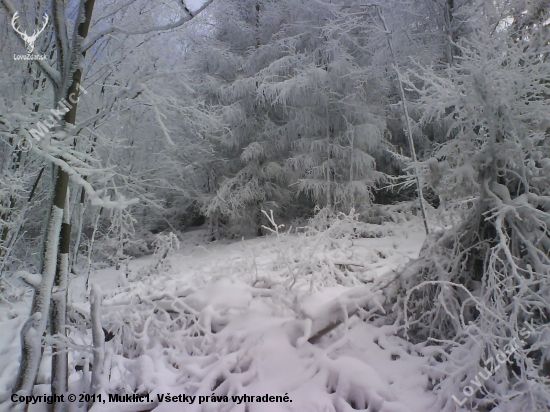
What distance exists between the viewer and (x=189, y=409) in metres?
2.73

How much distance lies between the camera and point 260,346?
10.1 ft

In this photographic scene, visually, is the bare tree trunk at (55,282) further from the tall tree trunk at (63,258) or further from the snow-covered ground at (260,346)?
the snow-covered ground at (260,346)

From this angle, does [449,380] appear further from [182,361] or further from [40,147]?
[40,147]

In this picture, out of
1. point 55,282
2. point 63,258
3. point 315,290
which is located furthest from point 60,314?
point 315,290

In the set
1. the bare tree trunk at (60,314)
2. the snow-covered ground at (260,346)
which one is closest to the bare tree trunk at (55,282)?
the bare tree trunk at (60,314)

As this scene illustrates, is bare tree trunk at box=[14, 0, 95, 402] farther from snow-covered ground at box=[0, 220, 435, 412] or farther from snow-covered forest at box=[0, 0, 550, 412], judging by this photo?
snow-covered ground at box=[0, 220, 435, 412]

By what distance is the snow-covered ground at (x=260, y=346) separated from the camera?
8.75ft

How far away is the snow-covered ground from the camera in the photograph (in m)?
2.67

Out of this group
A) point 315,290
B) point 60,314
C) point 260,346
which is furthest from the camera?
point 315,290

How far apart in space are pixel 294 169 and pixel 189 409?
282 inches

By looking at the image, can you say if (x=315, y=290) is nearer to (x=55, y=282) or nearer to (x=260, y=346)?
(x=260, y=346)

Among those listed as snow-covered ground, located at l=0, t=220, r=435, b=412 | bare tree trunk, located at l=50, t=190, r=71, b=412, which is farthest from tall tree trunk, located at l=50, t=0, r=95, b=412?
snow-covered ground, located at l=0, t=220, r=435, b=412

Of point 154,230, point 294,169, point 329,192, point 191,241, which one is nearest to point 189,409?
point 329,192

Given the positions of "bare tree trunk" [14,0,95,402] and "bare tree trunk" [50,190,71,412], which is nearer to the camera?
"bare tree trunk" [14,0,95,402]
